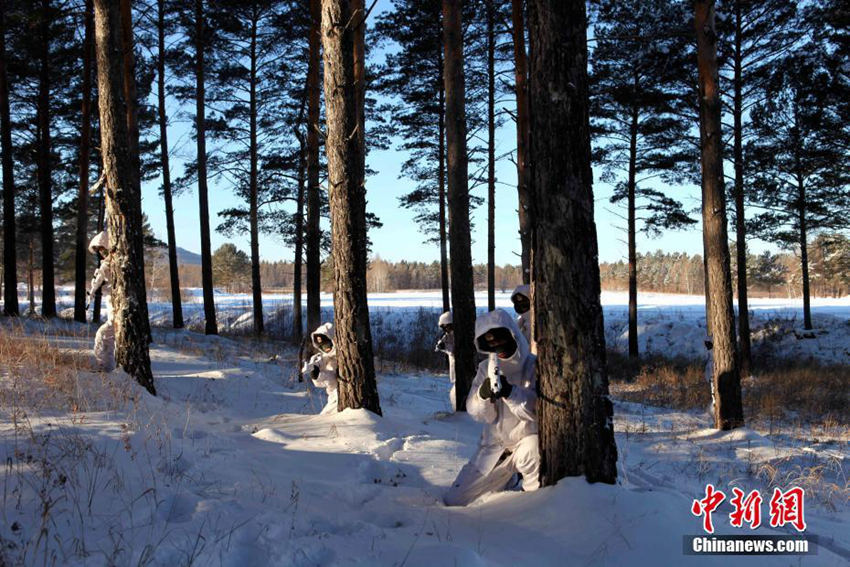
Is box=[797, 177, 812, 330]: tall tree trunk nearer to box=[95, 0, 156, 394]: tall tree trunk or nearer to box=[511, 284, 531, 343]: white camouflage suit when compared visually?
box=[511, 284, 531, 343]: white camouflage suit

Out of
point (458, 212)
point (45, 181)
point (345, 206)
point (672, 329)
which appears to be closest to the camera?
point (345, 206)

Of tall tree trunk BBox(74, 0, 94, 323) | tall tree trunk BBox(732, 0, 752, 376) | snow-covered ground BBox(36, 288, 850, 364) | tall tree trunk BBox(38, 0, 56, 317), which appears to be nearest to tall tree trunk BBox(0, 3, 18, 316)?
tall tree trunk BBox(38, 0, 56, 317)

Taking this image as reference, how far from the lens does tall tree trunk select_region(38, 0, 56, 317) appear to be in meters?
15.6

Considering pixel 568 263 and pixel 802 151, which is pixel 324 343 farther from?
pixel 802 151

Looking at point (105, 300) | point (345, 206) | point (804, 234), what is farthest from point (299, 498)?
point (804, 234)

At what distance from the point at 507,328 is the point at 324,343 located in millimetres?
3789

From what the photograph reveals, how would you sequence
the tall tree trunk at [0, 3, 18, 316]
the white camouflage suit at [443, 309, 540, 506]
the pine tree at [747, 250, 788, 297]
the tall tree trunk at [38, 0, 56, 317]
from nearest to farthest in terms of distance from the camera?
the white camouflage suit at [443, 309, 540, 506], the tall tree trunk at [0, 3, 18, 316], the tall tree trunk at [38, 0, 56, 317], the pine tree at [747, 250, 788, 297]

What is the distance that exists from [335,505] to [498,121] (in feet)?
48.3

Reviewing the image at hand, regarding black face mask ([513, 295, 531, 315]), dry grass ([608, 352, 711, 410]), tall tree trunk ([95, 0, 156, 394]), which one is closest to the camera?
tall tree trunk ([95, 0, 156, 394])

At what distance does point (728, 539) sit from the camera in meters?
2.80

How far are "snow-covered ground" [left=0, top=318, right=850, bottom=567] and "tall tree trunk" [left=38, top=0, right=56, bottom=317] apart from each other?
11977 millimetres

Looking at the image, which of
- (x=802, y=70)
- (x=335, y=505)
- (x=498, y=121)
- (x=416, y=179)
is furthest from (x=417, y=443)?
(x=802, y=70)

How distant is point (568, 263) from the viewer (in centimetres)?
325

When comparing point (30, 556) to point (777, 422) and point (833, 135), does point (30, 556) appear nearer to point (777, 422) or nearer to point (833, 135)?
point (777, 422)
